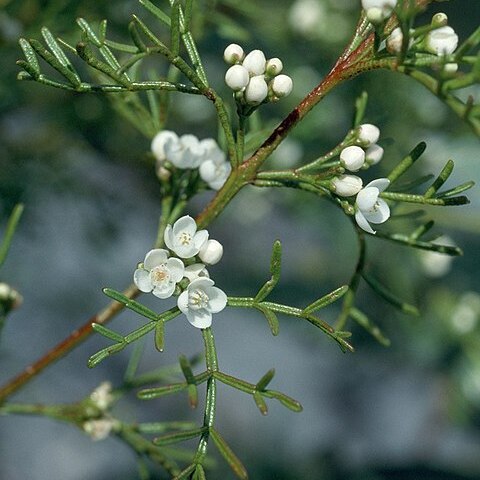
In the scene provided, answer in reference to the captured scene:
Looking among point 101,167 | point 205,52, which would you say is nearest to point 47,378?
point 101,167

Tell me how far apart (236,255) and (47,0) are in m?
1.79

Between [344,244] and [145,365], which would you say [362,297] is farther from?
[145,365]

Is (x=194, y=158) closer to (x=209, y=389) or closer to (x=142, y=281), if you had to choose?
(x=142, y=281)

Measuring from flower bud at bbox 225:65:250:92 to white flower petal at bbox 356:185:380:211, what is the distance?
0.67ft

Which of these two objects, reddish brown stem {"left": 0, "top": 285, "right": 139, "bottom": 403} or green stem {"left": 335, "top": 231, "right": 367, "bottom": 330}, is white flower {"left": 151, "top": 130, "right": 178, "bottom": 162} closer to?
reddish brown stem {"left": 0, "top": 285, "right": 139, "bottom": 403}

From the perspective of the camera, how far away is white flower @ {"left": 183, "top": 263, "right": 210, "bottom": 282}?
1092 millimetres

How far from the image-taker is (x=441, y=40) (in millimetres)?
1035

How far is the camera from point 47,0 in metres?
1.76

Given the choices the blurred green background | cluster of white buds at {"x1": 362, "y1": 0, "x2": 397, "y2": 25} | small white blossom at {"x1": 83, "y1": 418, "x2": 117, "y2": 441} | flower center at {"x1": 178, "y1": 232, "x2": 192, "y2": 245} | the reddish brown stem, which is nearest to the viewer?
cluster of white buds at {"x1": 362, "y1": 0, "x2": 397, "y2": 25}

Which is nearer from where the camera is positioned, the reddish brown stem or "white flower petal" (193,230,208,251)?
"white flower petal" (193,230,208,251)

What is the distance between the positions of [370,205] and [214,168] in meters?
0.31

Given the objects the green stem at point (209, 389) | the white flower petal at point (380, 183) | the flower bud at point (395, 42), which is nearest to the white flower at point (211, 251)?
the green stem at point (209, 389)

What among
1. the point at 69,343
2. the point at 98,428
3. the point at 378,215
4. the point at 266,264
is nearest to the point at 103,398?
the point at 98,428

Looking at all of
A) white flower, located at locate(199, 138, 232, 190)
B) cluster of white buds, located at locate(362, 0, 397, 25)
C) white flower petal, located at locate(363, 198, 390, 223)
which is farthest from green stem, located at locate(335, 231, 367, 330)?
cluster of white buds, located at locate(362, 0, 397, 25)
